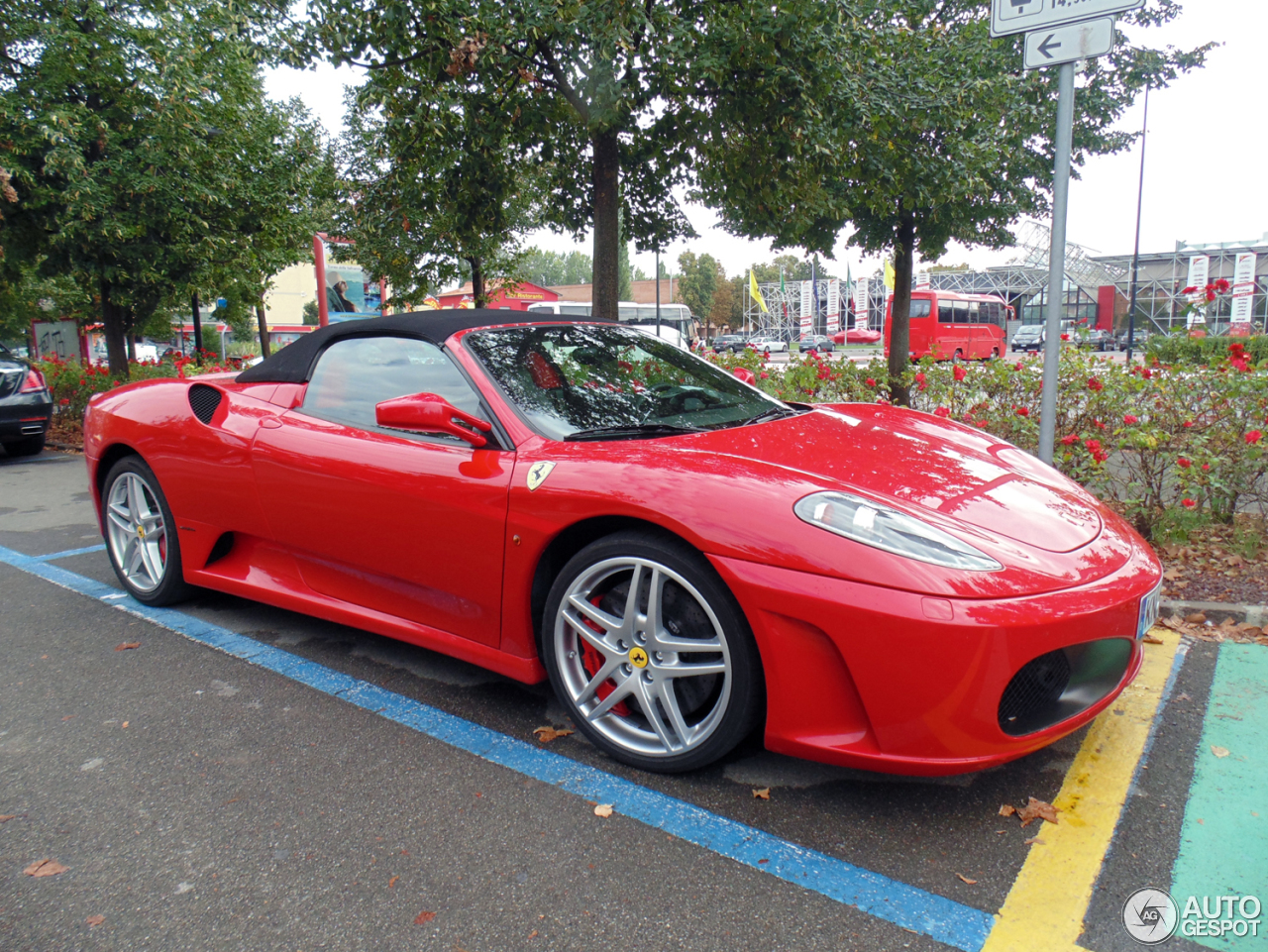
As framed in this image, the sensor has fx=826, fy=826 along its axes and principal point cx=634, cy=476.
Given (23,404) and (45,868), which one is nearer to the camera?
(45,868)

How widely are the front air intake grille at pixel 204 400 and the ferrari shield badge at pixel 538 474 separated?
1.81 m

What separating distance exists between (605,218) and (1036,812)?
5964mm

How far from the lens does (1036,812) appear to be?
84.9 inches

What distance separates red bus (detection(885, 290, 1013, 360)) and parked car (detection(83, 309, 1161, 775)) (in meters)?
31.3

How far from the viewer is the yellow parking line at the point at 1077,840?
174 centimetres

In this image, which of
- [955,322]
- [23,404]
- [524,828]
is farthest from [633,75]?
[955,322]

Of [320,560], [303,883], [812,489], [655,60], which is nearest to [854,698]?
[812,489]

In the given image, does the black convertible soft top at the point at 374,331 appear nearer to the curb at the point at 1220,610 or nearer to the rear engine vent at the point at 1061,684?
the rear engine vent at the point at 1061,684

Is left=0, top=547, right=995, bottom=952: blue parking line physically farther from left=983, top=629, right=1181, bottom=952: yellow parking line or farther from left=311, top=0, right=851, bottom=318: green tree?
left=311, top=0, right=851, bottom=318: green tree

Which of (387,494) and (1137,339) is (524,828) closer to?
(387,494)

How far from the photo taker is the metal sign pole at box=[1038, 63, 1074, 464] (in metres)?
3.53

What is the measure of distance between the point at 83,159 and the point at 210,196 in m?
1.34

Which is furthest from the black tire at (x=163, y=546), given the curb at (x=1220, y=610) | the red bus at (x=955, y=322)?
the red bus at (x=955, y=322)

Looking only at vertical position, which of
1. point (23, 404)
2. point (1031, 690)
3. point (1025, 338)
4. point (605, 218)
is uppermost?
point (605, 218)
